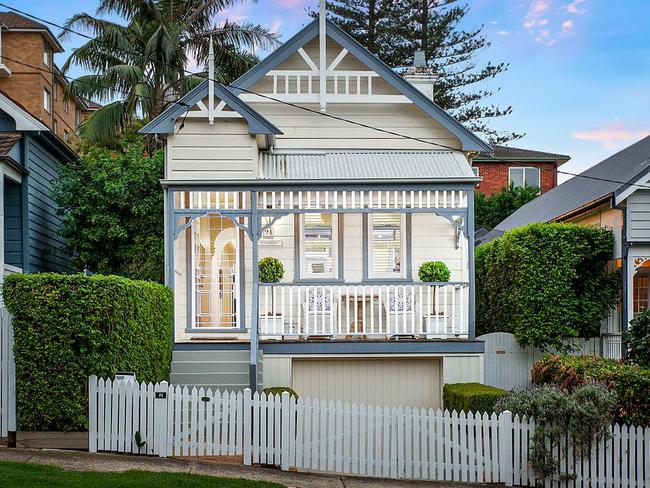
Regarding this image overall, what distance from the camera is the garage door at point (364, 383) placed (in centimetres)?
1806

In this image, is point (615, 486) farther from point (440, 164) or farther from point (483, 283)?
point (483, 283)

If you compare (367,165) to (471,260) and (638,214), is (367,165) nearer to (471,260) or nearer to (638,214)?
(471,260)

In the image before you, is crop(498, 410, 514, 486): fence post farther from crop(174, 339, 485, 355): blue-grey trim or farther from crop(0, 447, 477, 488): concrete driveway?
crop(174, 339, 485, 355): blue-grey trim

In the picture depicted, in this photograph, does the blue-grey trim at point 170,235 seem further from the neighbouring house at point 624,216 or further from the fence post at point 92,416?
the neighbouring house at point 624,216

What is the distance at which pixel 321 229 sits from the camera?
19578 millimetres

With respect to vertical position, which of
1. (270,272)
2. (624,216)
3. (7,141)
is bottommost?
(270,272)

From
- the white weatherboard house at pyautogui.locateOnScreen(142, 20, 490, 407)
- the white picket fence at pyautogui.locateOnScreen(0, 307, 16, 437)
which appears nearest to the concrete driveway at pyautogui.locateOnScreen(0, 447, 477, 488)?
the white picket fence at pyautogui.locateOnScreen(0, 307, 16, 437)

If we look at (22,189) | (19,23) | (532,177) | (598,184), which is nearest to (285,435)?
(22,189)

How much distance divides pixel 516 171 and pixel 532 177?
783mm

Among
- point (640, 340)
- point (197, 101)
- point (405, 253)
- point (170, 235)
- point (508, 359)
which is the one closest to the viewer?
point (640, 340)

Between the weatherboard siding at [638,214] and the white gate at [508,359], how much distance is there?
9.20ft

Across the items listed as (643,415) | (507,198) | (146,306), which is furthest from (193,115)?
(507,198)

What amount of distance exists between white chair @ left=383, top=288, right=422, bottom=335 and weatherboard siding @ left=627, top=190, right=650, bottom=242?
4.93m

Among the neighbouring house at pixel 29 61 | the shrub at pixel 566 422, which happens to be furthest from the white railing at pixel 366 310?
the neighbouring house at pixel 29 61
